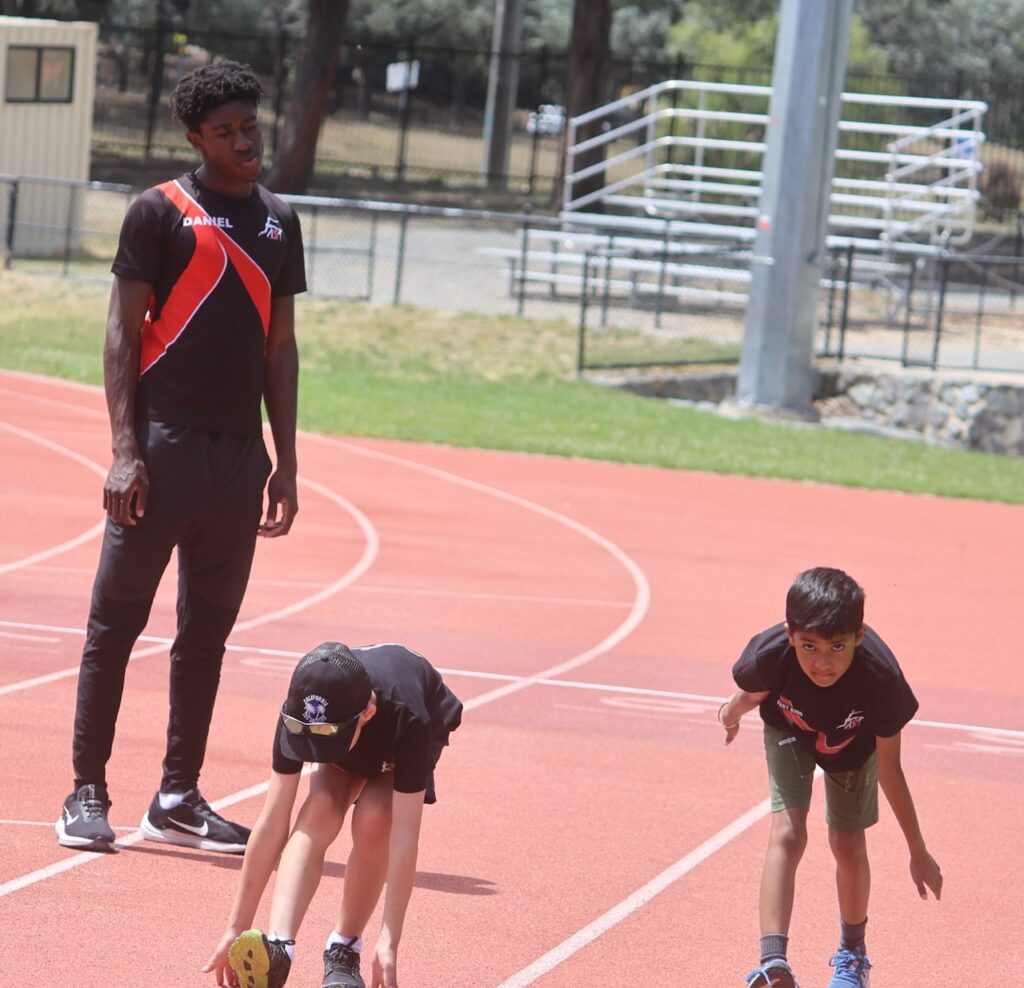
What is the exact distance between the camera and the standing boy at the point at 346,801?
4363mm

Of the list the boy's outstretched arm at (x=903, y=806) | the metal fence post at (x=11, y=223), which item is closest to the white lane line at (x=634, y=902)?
the boy's outstretched arm at (x=903, y=806)

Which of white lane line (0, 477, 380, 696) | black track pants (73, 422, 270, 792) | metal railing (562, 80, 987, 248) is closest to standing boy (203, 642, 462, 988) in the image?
black track pants (73, 422, 270, 792)

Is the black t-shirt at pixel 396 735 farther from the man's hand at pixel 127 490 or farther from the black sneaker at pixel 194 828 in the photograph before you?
the black sneaker at pixel 194 828

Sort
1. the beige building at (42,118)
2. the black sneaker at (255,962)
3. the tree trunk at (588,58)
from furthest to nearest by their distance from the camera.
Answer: the tree trunk at (588,58) < the beige building at (42,118) < the black sneaker at (255,962)

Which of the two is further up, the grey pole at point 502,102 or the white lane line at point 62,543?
the grey pole at point 502,102

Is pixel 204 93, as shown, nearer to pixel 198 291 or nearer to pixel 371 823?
pixel 198 291

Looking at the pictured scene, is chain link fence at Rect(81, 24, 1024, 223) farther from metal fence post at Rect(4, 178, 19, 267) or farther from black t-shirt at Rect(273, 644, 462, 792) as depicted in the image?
black t-shirt at Rect(273, 644, 462, 792)

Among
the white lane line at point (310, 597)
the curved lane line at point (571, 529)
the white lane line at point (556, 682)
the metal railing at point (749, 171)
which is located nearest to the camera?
the white lane line at point (310, 597)

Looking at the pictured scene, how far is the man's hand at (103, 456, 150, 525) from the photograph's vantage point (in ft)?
17.7

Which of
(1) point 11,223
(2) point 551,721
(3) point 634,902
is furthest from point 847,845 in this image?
(1) point 11,223

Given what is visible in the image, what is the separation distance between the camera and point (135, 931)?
5066 mm

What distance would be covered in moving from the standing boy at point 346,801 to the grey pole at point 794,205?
16520 mm

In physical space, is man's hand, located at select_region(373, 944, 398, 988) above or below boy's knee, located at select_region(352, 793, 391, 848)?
below

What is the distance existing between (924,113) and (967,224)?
1430 centimetres
